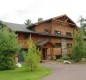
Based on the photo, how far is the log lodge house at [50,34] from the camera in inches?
1459

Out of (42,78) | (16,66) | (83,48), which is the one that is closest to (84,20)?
(83,48)

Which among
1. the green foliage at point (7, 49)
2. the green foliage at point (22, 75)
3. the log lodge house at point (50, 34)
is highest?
the log lodge house at point (50, 34)

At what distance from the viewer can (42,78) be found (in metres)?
17.6

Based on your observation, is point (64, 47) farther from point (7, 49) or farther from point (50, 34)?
point (7, 49)

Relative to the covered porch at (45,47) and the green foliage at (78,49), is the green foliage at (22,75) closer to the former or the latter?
the covered porch at (45,47)

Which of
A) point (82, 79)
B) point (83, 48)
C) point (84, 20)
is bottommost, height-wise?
point (82, 79)

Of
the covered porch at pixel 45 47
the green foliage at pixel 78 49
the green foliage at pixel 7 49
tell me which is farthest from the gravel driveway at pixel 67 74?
the covered porch at pixel 45 47

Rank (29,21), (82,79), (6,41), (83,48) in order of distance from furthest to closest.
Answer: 1. (29,21)
2. (83,48)
3. (6,41)
4. (82,79)

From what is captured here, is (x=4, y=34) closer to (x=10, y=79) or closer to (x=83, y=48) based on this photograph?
(x=10, y=79)

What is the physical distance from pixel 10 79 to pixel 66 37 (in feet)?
89.9

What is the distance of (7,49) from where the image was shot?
25172 mm

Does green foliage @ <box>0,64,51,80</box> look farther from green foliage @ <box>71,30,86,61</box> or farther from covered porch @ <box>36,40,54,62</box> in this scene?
green foliage @ <box>71,30,86,61</box>

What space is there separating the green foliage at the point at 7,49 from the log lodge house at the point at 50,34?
9662 millimetres

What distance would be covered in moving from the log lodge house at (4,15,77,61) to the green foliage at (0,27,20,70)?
31.7 ft
